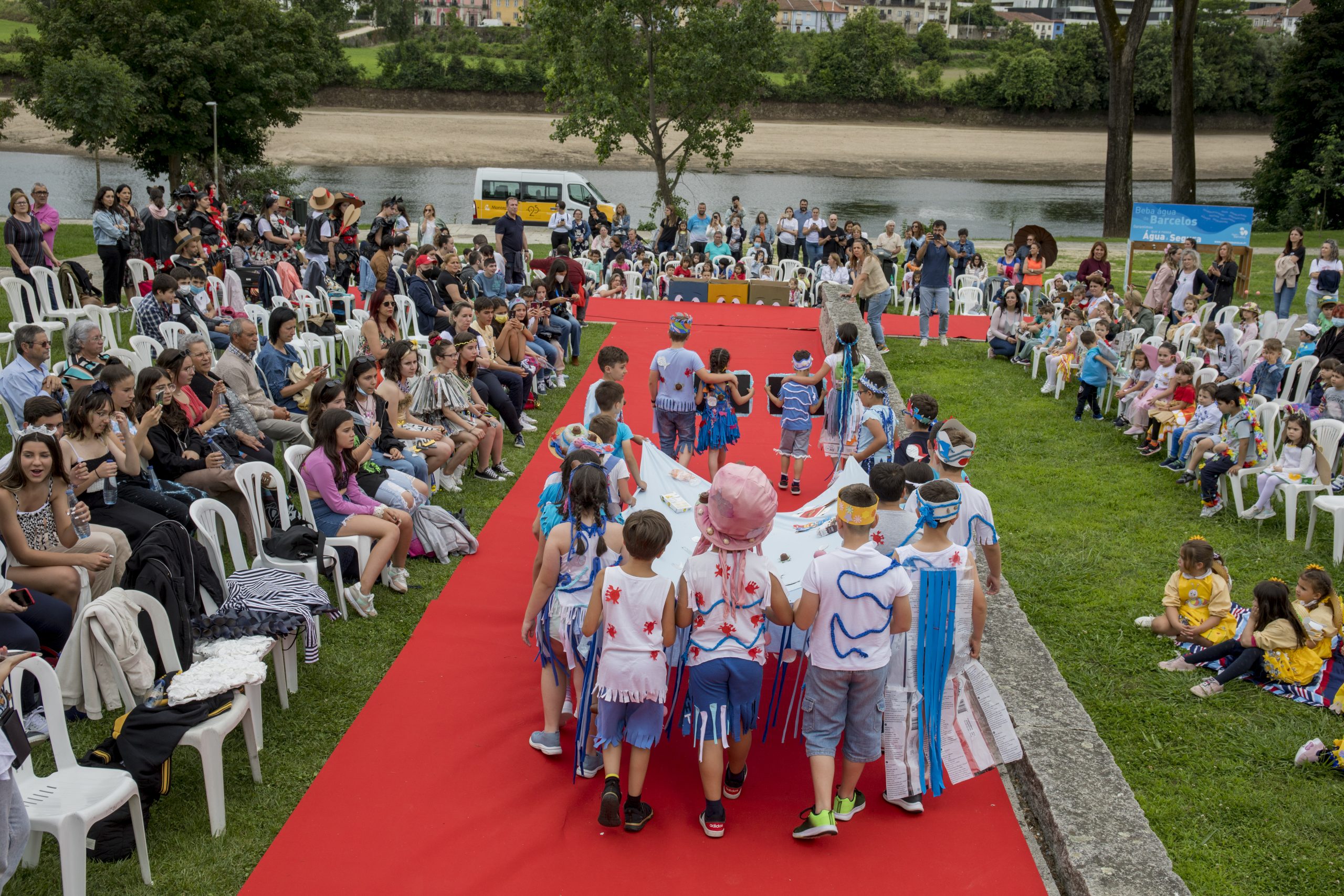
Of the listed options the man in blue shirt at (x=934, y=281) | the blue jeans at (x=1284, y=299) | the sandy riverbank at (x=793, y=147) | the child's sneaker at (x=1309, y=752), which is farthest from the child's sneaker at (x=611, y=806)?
the sandy riverbank at (x=793, y=147)

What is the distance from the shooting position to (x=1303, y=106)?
30016mm

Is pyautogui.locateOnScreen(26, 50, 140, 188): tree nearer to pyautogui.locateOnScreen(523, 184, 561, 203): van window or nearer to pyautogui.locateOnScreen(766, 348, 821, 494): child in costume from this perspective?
pyautogui.locateOnScreen(523, 184, 561, 203): van window

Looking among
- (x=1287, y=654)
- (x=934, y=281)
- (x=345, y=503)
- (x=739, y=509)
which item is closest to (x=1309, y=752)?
(x=1287, y=654)

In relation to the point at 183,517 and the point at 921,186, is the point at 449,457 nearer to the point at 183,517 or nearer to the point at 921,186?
the point at 183,517

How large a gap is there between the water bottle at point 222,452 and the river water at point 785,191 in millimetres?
24567

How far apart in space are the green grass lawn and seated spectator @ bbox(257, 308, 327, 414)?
5.31 metres

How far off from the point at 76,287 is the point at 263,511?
7145 mm

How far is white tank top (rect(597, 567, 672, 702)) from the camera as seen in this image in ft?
13.4

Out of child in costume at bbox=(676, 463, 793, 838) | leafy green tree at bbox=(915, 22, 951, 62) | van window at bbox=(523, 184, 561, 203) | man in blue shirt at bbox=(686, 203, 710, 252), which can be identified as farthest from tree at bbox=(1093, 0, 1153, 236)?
leafy green tree at bbox=(915, 22, 951, 62)

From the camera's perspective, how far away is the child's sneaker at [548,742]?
187 inches

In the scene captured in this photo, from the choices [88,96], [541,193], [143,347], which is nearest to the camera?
[143,347]

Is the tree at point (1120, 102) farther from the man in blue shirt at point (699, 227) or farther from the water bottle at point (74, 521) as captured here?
the water bottle at point (74, 521)

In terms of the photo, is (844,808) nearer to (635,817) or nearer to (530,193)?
(635,817)

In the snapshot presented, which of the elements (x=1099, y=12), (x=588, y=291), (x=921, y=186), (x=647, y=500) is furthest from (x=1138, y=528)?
(x=921, y=186)
